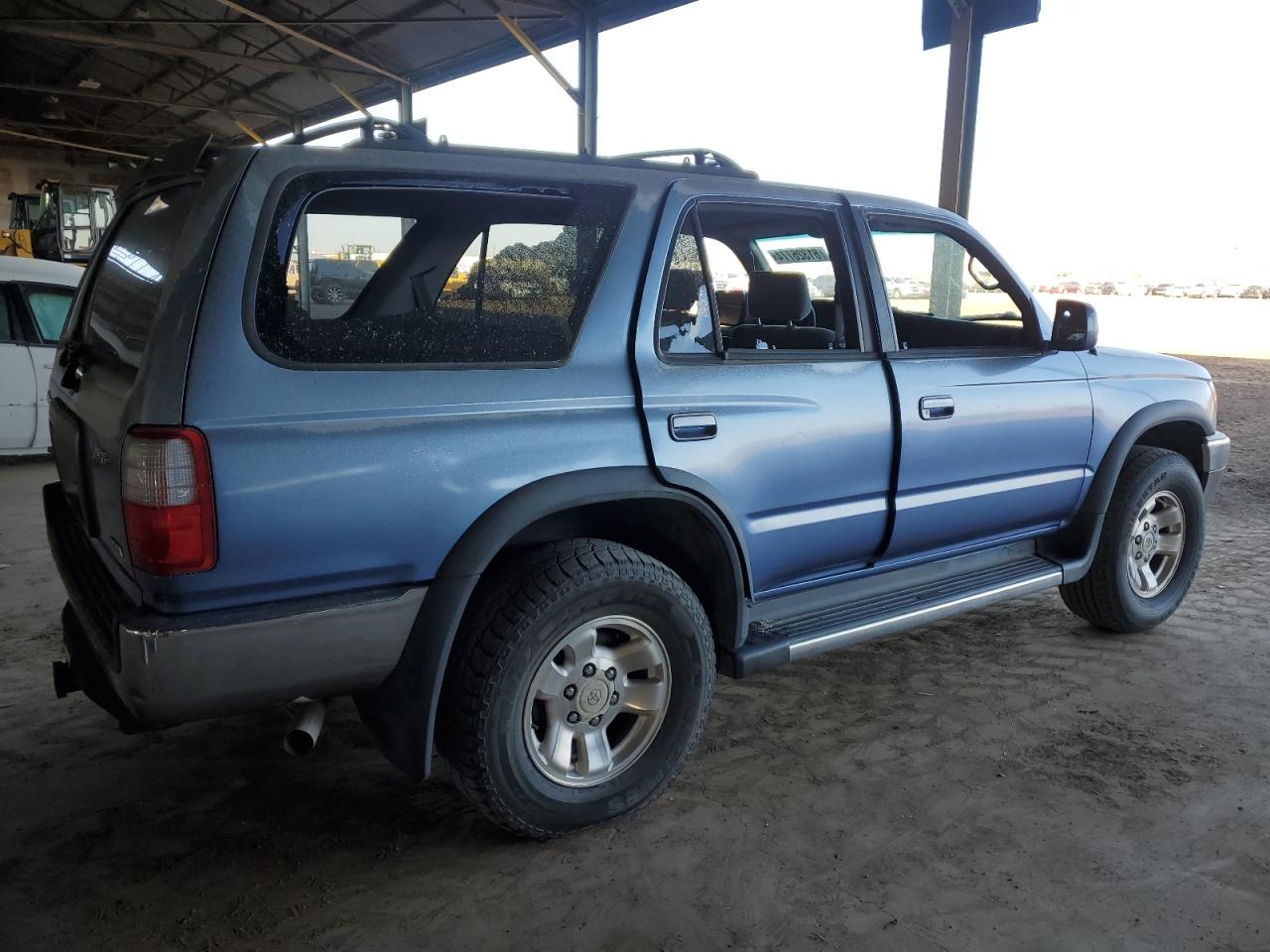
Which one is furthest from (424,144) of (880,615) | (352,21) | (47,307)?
(352,21)

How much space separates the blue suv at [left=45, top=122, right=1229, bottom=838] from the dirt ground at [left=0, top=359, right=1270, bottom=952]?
295 millimetres

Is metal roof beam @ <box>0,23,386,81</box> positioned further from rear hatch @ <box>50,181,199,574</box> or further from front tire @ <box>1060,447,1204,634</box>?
front tire @ <box>1060,447,1204,634</box>

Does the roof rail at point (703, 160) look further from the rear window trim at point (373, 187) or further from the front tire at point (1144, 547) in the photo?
the front tire at point (1144, 547)

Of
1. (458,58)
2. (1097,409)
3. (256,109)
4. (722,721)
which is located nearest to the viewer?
(722,721)

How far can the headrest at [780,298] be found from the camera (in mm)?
3357

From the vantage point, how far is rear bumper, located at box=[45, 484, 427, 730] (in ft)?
6.64

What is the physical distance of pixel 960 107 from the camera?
27.2ft

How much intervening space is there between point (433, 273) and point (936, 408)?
171 centimetres

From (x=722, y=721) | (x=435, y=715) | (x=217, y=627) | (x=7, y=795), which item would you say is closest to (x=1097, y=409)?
(x=722, y=721)

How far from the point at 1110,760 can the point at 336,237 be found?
283 centimetres

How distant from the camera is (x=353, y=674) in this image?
7.35 feet

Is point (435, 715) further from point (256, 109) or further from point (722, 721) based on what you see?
point (256, 109)

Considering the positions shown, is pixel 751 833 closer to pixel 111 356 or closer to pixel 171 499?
pixel 171 499

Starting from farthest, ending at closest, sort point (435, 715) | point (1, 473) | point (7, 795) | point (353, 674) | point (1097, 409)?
point (1, 473) < point (1097, 409) < point (7, 795) < point (435, 715) < point (353, 674)
